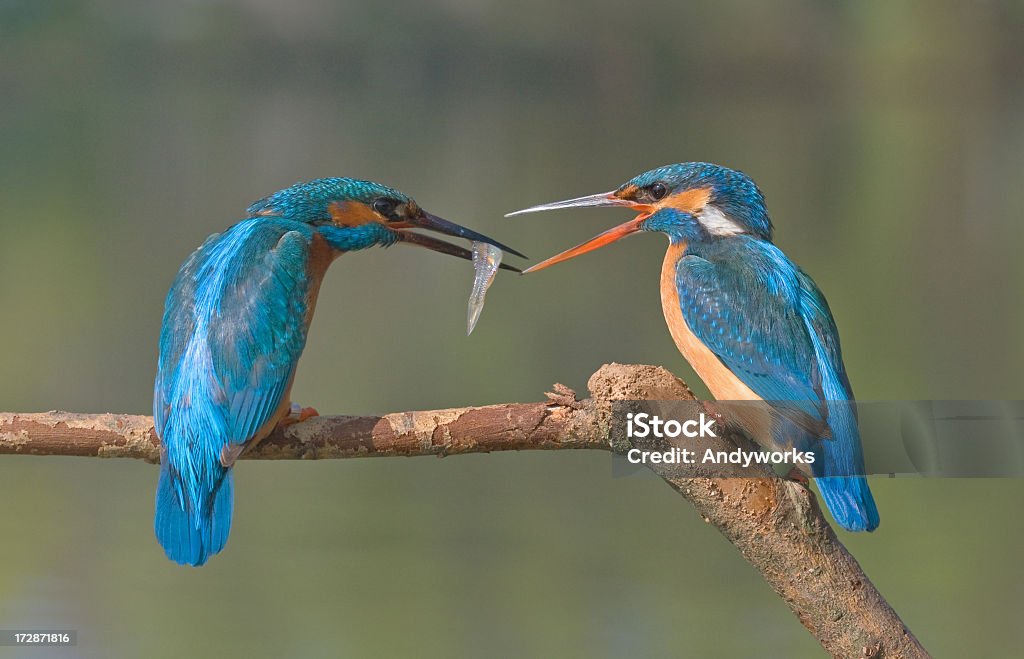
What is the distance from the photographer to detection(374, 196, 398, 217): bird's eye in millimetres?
2523

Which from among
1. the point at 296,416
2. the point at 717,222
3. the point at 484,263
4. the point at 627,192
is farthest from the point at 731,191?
the point at 296,416

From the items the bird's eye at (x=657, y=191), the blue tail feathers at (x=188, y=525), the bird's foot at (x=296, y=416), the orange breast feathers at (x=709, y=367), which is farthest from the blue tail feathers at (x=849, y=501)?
the blue tail feathers at (x=188, y=525)

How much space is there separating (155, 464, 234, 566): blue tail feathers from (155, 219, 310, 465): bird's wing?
3.3 inches

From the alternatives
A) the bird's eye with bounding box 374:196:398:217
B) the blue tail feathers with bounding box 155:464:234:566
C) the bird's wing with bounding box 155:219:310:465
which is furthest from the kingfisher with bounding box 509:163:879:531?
the blue tail feathers with bounding box 155:464:234:566

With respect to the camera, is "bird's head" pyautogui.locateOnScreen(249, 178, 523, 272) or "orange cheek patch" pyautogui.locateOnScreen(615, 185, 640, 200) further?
"orange cheek patch" pyautogui.locateOnScreen(615, 185, 640, 200)

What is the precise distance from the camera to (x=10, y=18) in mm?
16938

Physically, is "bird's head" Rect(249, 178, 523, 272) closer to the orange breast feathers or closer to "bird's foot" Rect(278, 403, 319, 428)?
"bird's foot" Rect(278, 403, 319, 428)

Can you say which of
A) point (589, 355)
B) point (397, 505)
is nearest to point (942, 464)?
point (397, 505)

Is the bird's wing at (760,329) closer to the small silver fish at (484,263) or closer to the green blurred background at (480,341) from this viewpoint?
the small silver fish at (484,263)

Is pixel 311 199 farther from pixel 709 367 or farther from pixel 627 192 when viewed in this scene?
pixel 709 367

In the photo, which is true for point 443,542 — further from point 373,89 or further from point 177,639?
point 373,89

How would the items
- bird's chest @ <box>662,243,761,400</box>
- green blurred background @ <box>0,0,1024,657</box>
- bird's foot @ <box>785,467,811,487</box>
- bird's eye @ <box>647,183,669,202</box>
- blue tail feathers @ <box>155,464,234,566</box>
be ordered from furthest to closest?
green blurred background @ <box>0,0,1024,657</box>
bird's eye @ <box>647,183,669,202</box>
bird's chest @ <box>662,243,761,400</box>
bird's foot @ <box>785,467,811,487</box>
blue tail feathers @ <box>155,464,234,566</box>

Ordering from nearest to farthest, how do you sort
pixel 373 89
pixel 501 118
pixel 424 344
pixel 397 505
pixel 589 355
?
pixel 397 505, pixel 589 355, pixel 424 344, pixel 501 118, pixel 373 89

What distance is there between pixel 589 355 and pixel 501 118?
1286 centimetres
